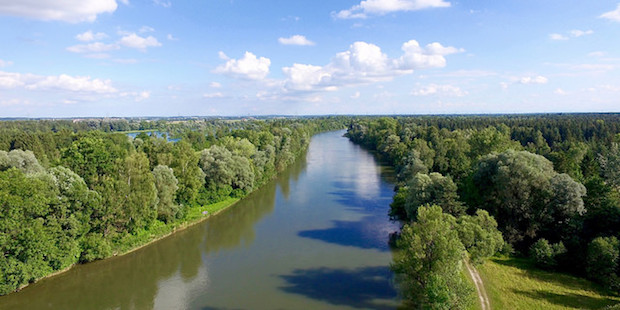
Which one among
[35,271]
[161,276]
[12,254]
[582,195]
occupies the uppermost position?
[582,195]

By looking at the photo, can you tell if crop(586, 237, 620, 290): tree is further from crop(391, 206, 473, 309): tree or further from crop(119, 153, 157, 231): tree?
crop(119, 153, 157, 231): tree

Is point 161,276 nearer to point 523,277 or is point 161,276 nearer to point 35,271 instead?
point 35,271

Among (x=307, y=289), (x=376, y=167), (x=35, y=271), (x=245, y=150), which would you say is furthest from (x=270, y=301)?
(x=376, y=167)

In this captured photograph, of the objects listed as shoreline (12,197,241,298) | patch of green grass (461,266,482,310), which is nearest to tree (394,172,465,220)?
patch of green grass (461,266,482,310)

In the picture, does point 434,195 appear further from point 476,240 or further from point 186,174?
point 186,174

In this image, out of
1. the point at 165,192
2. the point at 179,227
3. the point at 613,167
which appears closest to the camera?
the point at 165,192

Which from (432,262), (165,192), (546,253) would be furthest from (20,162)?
(546,253)
